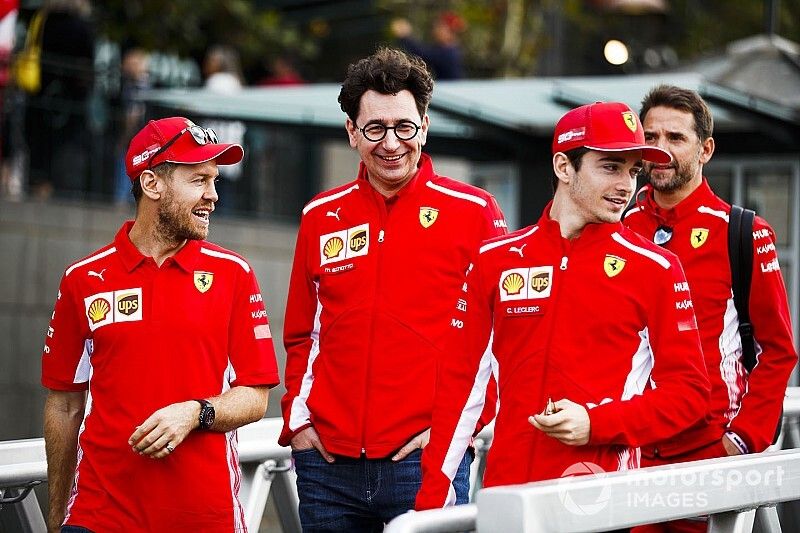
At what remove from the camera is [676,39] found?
26.8 meters

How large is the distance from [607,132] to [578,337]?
0.63 meters

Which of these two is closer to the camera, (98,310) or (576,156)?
(576,156)

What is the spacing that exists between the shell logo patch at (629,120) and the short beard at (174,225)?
142 centimetres

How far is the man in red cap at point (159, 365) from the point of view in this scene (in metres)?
4.62

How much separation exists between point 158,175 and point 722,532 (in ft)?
7.07

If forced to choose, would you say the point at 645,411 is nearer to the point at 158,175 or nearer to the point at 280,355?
the point at 158,175

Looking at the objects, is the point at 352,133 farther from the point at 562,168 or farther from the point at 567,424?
the point at 567,424

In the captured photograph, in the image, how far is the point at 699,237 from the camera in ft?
18.0

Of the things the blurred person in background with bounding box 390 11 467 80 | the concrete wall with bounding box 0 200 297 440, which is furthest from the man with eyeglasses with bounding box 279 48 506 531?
the blurred person in background with bounding box 390 11 467 80

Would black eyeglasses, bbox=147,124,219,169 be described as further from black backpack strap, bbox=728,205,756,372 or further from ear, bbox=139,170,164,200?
black backpack strap, bbox=728,205,756,372

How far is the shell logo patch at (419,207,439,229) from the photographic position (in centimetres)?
518

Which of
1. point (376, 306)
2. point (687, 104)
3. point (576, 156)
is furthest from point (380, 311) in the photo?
point (687, 104)

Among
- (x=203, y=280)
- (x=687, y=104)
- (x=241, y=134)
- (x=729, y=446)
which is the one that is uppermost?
(x=241, y=134)

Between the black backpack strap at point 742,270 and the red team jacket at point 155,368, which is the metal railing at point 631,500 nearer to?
the black backpack strap at point 742,270
